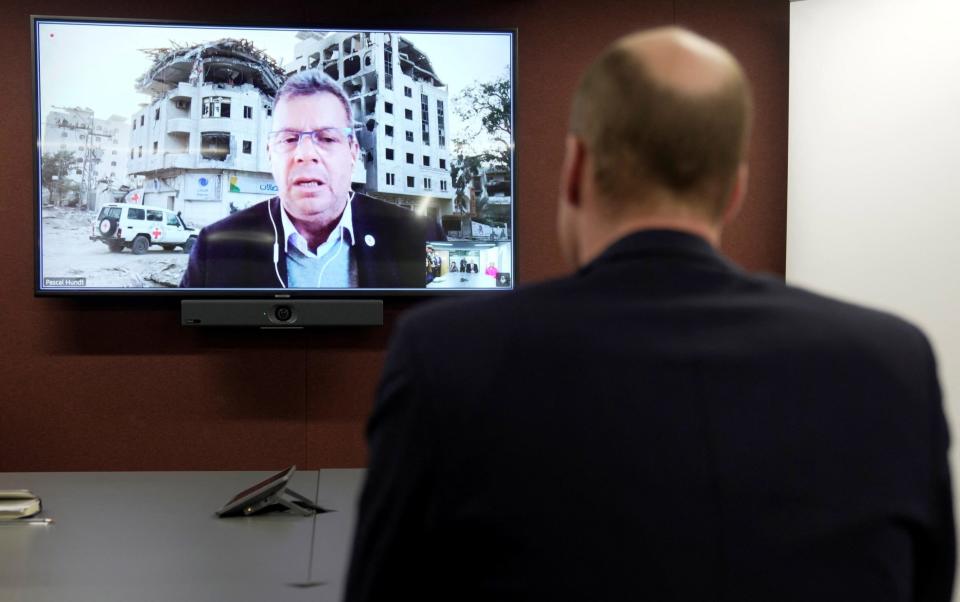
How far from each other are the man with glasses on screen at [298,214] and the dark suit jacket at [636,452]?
8.49 feet

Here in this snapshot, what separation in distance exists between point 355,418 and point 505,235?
100 cm

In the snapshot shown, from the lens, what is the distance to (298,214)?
132 inches

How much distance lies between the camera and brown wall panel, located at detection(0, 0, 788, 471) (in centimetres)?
351

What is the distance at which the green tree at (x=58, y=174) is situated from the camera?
330 centimetres

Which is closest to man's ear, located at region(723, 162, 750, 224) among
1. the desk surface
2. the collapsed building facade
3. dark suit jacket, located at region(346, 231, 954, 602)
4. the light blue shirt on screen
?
dark suit jacket, located at region(346, 231, 954, 602)

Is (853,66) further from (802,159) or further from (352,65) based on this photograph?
(352,65)

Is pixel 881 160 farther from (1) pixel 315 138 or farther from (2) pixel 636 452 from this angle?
(2) pixel 636 452

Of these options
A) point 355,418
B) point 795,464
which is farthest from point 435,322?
point 355,418

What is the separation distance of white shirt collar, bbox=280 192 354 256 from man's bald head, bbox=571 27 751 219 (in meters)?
2.53

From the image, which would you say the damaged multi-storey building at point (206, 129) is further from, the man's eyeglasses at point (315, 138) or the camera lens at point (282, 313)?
the camera lens at point (282, 313)

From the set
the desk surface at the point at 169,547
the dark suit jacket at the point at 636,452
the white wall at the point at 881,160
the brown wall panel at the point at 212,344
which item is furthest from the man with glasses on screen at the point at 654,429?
the brown wall panel at the point at 212,344

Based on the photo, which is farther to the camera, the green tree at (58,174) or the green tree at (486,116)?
the green tree at (486,116)

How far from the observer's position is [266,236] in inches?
132

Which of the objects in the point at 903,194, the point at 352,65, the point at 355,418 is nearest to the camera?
the point at 903,194
